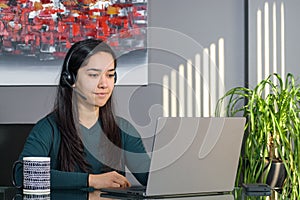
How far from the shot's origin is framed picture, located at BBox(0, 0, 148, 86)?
4.07 m

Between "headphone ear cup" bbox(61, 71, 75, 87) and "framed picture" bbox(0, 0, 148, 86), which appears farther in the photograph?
"framed picture" bbox(0, 0, 148, 86)

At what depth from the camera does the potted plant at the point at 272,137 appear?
3.87 m

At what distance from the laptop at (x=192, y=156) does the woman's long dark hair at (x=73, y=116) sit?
440 mm

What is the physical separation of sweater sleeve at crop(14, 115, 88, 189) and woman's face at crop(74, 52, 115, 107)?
0.20 meters

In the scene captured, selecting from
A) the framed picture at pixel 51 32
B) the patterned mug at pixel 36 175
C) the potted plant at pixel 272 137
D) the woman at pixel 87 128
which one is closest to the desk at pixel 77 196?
the patterned mug at pixel 36 175

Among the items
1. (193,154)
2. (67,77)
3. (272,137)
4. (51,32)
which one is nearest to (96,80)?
(67,77)

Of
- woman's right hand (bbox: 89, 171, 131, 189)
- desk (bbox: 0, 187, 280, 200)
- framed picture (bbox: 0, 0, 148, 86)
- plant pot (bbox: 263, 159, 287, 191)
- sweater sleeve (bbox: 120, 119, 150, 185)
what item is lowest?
plant pot (bbox: 263, 159, 287, 191)

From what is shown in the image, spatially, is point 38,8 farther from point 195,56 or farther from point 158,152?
point 158,152

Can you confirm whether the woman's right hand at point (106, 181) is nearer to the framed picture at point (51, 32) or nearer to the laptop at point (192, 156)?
the laptop at point (192, 156)

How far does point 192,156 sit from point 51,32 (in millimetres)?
1921

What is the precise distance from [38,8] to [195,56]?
0.97 meters

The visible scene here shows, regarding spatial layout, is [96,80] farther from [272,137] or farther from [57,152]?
[272,137]

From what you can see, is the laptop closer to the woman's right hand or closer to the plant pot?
the woman's right hand

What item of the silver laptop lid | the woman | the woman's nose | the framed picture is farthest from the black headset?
the framed picture
